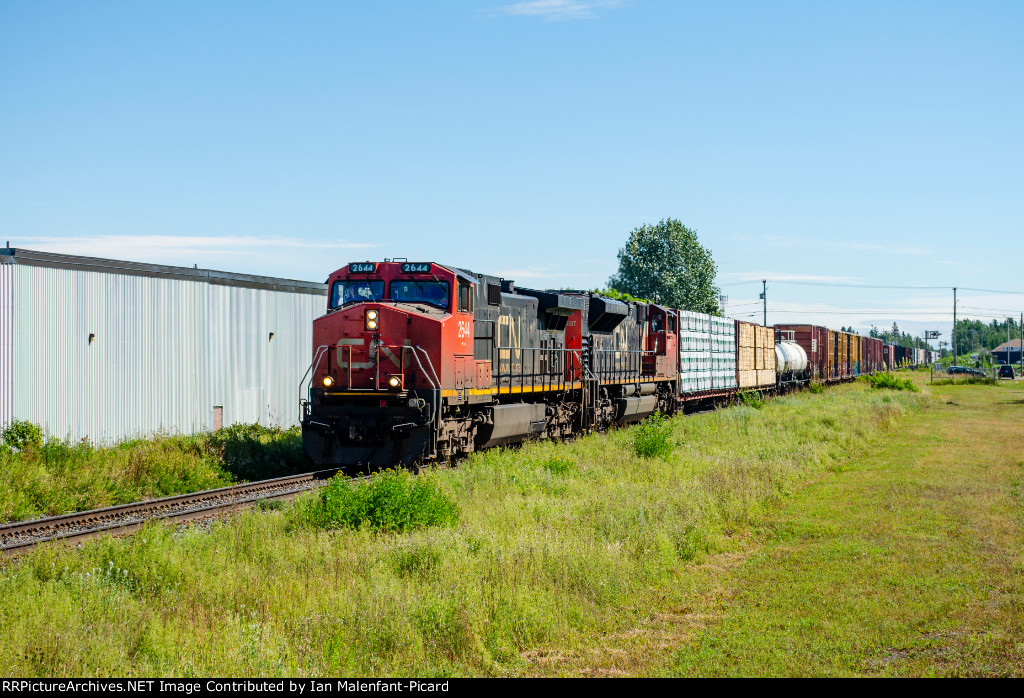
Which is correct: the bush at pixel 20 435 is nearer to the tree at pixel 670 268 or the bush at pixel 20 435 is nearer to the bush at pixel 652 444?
the bush at pixel 652 444

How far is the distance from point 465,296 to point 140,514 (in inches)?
268

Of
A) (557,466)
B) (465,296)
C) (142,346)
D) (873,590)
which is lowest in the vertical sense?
(873,590)

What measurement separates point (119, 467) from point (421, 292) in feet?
20.3

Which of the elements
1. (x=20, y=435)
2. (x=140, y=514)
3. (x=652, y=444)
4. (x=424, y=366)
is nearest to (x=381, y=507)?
(x=140, y=514)

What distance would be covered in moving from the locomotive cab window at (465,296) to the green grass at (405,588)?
3.88 metres

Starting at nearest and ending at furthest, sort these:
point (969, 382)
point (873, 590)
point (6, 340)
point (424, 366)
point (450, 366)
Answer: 1. point (873, 590)
2. point (424, 366)
3. point (450, 366)
4. point (6, 340)
5. point (969, 382)

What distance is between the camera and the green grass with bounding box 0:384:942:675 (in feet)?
19.6

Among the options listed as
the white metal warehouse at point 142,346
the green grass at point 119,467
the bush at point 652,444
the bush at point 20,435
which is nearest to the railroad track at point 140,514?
the green grass at point 119,467

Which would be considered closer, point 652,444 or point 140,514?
point 140,514

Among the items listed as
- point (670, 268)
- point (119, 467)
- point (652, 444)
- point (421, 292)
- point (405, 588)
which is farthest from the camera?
point (670, 268)

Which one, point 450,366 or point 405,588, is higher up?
point 450,366

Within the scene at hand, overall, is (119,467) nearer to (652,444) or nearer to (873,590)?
(652,444)

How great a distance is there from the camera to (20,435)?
1588cm

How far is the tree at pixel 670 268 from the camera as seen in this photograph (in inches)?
2945
